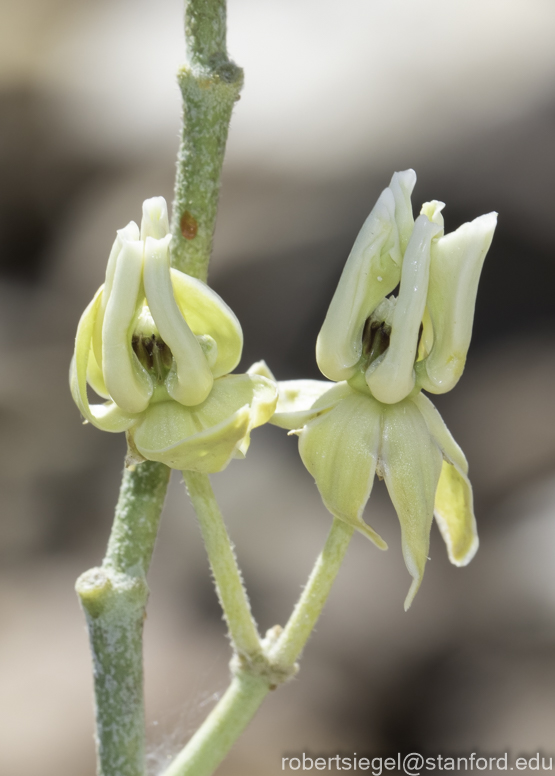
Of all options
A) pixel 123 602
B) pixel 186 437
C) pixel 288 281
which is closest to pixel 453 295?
pixel 186 437

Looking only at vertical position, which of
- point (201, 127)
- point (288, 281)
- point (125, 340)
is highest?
point (288, 281)

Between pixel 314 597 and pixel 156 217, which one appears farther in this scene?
pixel 314 597

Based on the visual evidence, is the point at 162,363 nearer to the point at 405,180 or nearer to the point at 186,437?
the point at 186,437

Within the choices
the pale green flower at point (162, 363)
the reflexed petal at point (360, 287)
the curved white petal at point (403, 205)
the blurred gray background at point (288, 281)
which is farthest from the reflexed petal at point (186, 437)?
the blurred gray background at point (288, 281)

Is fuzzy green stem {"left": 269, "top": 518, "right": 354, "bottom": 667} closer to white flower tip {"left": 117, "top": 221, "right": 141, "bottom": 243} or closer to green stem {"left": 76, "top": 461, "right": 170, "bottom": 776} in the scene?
green stem {"left": 76, "top": 461, "right": 170, "bottom": 776}

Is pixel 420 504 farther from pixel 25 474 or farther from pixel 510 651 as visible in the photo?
pixel 25 474

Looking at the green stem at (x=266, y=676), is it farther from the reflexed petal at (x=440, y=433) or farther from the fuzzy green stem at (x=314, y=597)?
the reflexed petal at (x=440, y=433)
